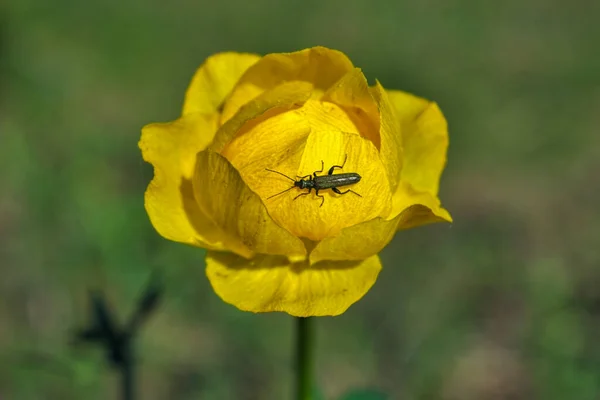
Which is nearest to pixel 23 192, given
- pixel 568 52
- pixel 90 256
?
pixel 90 256

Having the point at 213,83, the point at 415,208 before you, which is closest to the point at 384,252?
the point at 213,83

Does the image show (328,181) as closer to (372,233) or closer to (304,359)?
(372,233)

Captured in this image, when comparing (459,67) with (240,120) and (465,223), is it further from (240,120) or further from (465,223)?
(240,120)

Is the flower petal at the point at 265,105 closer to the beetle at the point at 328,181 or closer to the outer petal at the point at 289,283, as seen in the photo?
the beetle at the point at 328,181

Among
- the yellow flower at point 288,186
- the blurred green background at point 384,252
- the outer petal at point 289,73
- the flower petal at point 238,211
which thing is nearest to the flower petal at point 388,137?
the yellow flower at point 288,186

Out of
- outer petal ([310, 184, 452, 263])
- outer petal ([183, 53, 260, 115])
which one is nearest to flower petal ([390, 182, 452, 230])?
outer petal ([310, 184, 452, 263])
